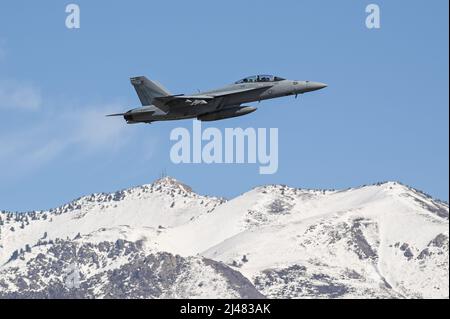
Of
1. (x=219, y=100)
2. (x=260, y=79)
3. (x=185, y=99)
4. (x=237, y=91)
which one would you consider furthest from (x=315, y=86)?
(x=185, y=99)

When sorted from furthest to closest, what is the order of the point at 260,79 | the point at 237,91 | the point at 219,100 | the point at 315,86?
the point at 260,79 → the point at 237,91 → the point at 315,86 → the point at 219,100

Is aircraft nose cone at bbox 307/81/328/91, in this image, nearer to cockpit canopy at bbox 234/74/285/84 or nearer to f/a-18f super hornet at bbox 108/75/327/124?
f/a-18f super hornet at bbox 108/75/327/124

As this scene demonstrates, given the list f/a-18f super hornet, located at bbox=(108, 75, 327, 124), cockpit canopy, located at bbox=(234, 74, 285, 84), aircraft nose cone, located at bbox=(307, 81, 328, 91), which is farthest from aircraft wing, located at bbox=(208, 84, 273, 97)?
aircraft nose cone, located at bbox=(307, 81, 328, 91)

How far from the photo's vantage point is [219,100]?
118812mm

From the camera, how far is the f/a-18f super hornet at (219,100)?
11856 cm

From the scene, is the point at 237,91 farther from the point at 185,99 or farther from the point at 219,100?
the point at 185,99

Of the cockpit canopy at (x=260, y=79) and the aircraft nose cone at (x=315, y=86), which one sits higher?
the cockpit canopy at (x=260, y=79)

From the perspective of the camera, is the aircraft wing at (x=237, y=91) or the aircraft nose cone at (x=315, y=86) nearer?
the aircraft wing at (x=237, y=91)

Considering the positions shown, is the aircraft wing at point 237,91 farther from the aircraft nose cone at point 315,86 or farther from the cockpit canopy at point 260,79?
the aircraft nose cone at point 315,86

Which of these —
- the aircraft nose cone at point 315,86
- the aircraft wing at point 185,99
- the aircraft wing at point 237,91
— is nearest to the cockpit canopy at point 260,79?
the aircraft wing at point 237,91
